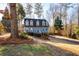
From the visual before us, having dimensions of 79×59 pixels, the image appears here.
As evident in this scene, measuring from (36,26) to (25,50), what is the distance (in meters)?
0.17

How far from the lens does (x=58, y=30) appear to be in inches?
69.6

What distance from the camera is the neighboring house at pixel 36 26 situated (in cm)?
177

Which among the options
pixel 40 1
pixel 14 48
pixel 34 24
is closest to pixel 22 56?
pixel 14 48

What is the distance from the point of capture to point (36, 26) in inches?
70.3

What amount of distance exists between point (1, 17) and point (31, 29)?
0.67 ft

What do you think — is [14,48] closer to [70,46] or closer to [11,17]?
[11,17]

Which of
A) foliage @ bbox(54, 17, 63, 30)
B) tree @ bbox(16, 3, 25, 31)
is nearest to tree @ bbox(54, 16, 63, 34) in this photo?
foliage @ bbox(54, 17, 63, 30)

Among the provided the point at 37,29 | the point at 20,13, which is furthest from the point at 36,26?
the point at 20,13

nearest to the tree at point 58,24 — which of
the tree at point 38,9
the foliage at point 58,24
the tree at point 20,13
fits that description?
the foliage at point 58,24

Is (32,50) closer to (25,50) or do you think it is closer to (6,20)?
(25,50)

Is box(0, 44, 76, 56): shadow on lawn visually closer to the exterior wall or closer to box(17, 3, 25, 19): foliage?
the exterior wall

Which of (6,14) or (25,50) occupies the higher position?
(6,14)

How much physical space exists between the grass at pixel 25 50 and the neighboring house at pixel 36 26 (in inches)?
3.7

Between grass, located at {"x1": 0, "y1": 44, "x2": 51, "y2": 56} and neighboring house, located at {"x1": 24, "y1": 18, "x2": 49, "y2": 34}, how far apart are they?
0.10m
